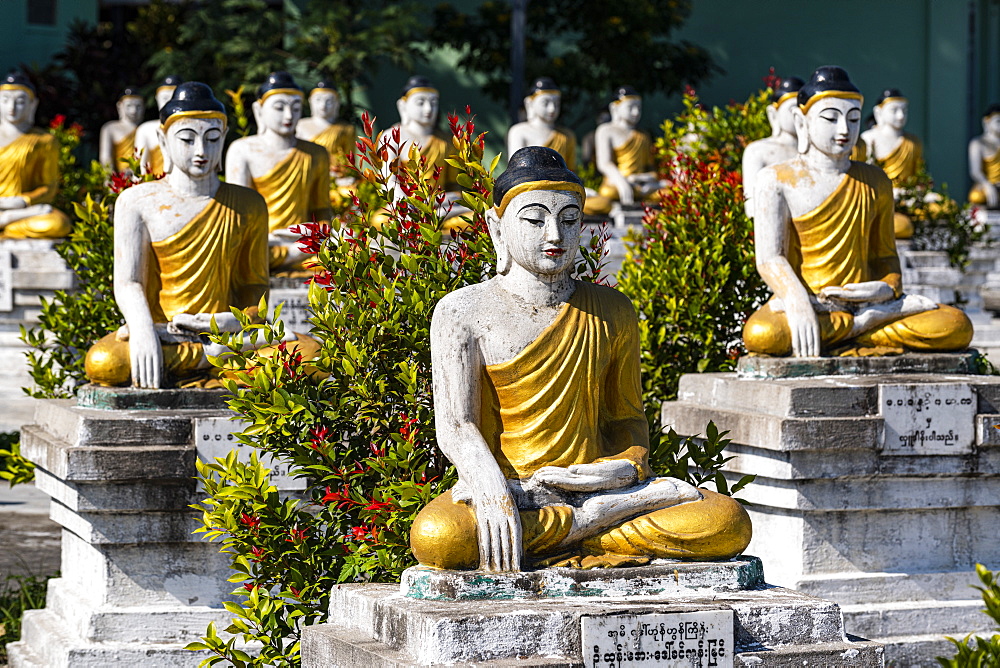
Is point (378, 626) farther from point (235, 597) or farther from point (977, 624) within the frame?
point (977, 624)

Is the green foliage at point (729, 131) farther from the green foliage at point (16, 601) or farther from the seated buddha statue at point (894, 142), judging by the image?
the seated buddha statue at point (894, 142)

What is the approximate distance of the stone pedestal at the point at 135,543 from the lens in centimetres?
554

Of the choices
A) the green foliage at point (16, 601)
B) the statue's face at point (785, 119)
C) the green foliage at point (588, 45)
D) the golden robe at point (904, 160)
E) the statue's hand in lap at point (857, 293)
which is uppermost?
the green foliage at point (588, 45)

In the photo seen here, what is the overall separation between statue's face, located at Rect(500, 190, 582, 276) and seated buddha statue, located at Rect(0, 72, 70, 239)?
8839 mm

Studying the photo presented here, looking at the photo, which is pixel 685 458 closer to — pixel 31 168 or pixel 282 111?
pixel 282 111

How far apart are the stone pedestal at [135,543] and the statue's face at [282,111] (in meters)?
4.30

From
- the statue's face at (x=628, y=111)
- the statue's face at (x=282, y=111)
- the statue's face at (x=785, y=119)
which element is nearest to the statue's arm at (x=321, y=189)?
the statue's face at (x=282, y=111)

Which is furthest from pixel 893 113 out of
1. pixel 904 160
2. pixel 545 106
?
pixel 545 106

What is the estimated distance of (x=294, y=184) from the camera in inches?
392

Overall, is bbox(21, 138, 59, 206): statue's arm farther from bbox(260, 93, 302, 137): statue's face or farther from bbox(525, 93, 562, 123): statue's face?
bbox(525, 93, 562, 123): statue's face

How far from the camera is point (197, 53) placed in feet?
56.3

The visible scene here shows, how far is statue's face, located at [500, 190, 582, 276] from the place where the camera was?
4258 mm

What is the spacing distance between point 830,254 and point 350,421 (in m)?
2.49

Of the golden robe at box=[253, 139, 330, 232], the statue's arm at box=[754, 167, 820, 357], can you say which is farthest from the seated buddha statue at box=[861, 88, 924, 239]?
the statue's arm at box=[754, 167, 820, 357]
